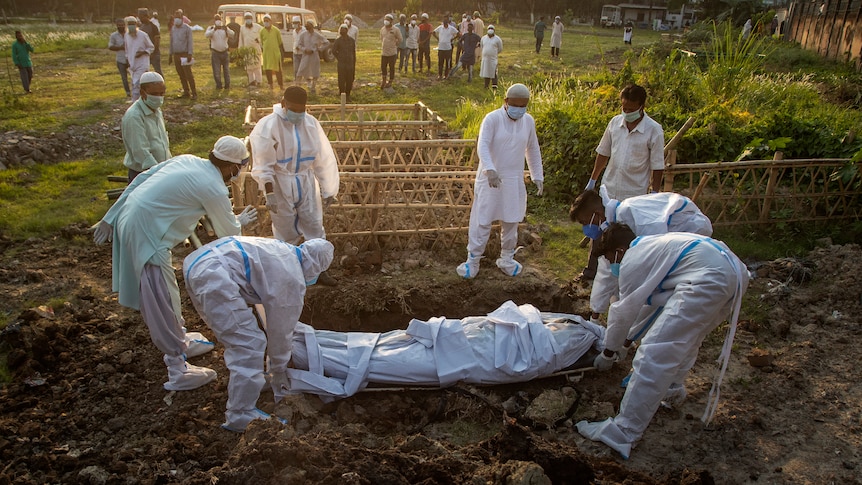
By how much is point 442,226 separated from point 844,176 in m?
4.91

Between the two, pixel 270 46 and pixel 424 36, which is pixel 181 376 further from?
pixel 424 36

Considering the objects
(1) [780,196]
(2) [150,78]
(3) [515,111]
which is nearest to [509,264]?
(3) [515,111]

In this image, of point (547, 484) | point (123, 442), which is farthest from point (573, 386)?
point (123, 442)

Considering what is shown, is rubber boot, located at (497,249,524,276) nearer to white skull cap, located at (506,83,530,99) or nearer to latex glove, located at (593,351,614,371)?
white skull cap, located at (506,83,530,99)

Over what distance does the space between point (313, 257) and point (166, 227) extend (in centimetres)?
101

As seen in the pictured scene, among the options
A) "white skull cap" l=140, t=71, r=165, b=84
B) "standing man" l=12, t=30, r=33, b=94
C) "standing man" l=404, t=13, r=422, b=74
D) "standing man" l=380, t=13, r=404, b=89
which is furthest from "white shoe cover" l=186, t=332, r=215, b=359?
"standing man" l=404, t=13, r=422, b=74

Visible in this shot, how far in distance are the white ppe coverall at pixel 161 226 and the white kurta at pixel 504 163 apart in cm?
250

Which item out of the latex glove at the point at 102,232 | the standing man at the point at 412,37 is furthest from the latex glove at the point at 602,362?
the standing man at the point at 412,37

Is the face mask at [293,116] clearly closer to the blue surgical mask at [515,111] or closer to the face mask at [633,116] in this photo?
the blue surgical mask at [515,111]

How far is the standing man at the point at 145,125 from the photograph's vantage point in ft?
17.3

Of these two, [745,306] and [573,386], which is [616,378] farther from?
[745,306]

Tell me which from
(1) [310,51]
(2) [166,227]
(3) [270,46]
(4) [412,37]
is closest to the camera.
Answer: (2) [166,227]

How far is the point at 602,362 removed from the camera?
4.21m

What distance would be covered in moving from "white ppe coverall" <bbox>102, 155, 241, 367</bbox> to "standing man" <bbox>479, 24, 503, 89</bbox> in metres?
11.5
